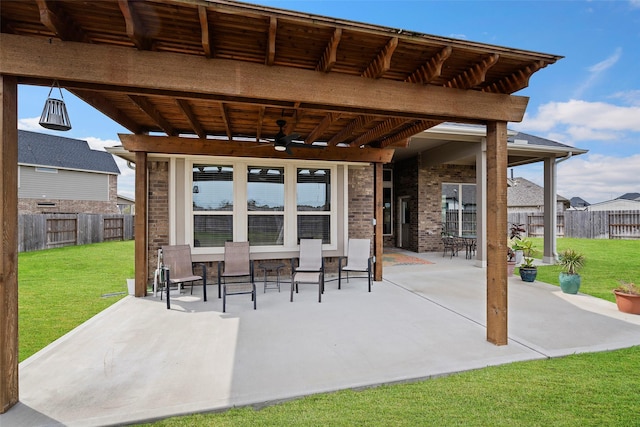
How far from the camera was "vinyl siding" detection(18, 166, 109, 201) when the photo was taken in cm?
1889

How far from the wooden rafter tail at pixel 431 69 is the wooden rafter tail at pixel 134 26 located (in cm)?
261

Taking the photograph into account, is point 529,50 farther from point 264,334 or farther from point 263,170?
point 263,170

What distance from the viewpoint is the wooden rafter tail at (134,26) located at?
2.25 meters

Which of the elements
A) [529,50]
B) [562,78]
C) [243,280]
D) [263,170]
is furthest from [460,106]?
[562,78]

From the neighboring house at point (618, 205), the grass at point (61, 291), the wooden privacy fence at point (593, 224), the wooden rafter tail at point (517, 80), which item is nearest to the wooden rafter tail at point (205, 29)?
the wooden rafter tail at point (517, 80)

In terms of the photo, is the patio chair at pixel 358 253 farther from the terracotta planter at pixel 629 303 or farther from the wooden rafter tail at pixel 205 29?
the wooden rafter tail at pixel 205 29

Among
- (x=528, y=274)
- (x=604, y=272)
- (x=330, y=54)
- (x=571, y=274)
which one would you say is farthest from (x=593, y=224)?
(x=330, y=54)

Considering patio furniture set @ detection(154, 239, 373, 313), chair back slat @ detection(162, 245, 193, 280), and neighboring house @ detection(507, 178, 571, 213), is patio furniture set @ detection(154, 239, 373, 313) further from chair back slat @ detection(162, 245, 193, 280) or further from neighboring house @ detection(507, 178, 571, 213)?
neighboring house @ detection(507, 178, 571, 213)

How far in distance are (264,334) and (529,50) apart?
4.28m

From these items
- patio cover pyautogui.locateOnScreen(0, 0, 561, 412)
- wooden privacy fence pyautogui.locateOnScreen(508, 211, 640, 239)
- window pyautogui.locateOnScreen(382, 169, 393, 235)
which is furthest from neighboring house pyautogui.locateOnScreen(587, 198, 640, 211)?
patio cover pyautogui.locateOnScreen(0, 0, 561, 412)

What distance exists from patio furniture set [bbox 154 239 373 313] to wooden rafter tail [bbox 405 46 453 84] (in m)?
3.53

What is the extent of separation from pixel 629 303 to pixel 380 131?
4606mm

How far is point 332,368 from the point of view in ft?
10.1

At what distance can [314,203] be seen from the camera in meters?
7.35
